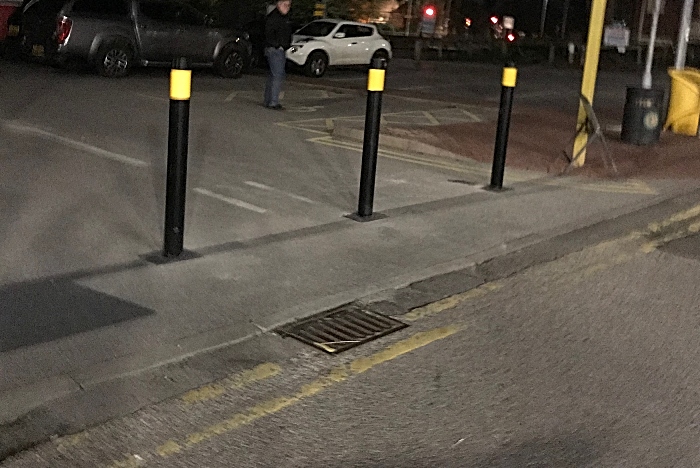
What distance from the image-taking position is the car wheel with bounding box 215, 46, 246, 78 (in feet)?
64.0

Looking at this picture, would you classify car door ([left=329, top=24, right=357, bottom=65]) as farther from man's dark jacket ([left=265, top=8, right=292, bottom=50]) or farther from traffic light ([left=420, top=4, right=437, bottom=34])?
traffic light ([left=420, top=4, right=437, bottom=34])

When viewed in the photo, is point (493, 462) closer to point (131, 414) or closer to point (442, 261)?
point (131, 414)

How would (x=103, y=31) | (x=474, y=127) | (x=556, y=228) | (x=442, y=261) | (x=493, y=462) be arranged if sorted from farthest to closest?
1. (x=103, y=31)
2. (x=474, y=127)
3. (x=556, y=228)
4. (x=442, y=261)
5. (x=493, y=462)

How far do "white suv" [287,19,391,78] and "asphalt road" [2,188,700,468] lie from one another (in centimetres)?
1637

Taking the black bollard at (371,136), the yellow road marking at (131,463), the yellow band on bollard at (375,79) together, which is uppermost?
the yellow band on bollard at (375,79)

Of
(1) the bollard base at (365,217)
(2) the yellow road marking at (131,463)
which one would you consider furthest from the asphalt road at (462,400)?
(1) the bollard base at (365,217)

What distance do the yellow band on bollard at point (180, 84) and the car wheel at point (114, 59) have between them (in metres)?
11.9

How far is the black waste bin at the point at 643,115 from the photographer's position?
1284cm

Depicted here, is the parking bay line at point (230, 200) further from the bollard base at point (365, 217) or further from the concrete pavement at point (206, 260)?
the bollard base at point (365, 217)

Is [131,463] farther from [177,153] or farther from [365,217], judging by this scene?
[365,217]

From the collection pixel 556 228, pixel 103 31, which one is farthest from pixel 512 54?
pixel 556 228

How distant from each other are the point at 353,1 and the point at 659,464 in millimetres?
27120

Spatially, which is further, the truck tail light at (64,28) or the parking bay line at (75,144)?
the truck tail light at (64,28)

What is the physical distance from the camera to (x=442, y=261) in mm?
6824
